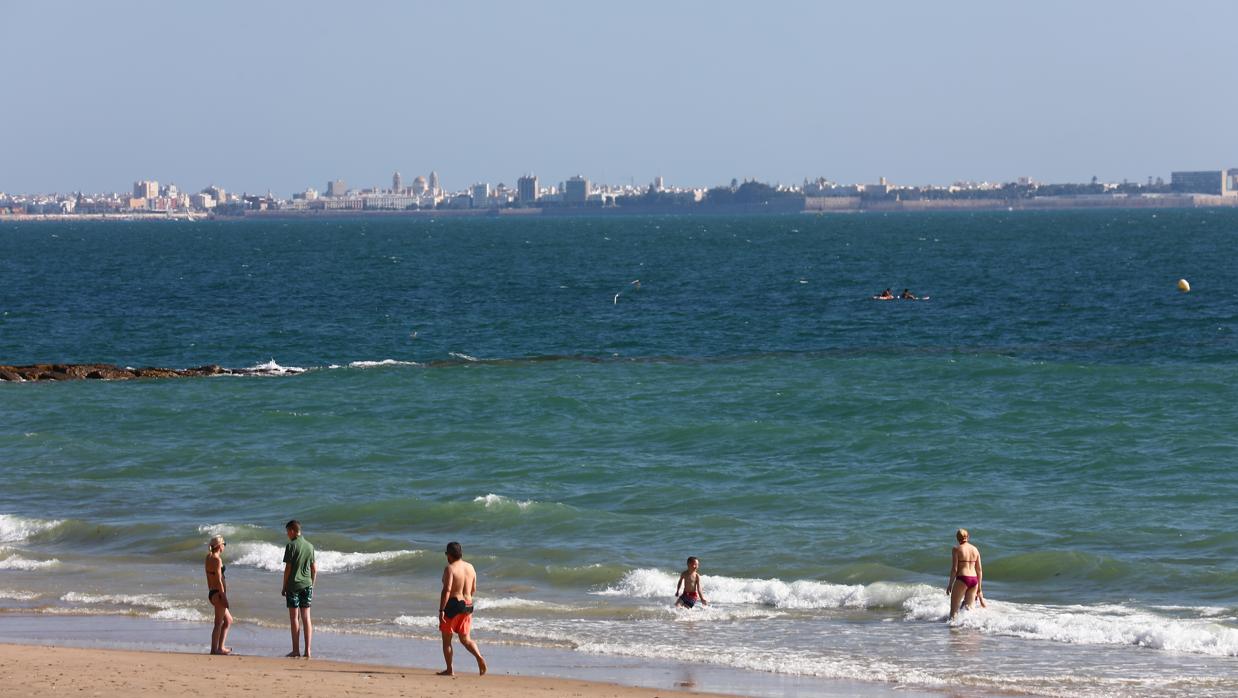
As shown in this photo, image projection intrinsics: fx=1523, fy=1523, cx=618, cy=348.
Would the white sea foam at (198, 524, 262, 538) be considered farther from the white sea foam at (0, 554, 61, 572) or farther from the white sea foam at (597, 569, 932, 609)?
the white sea foam at (597, 569, 932, 609)

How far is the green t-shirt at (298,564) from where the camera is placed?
16.3 m

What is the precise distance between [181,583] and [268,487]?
6936mm

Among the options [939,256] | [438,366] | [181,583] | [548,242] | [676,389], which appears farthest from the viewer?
[548,242]

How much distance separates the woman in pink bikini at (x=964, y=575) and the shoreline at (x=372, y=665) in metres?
3.24

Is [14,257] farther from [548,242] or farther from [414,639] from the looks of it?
[414,639]

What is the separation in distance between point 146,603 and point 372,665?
16.6 ft

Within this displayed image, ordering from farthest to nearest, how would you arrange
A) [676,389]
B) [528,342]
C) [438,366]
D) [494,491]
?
[528,342]
[438,366]
[676,389]
[494,491]

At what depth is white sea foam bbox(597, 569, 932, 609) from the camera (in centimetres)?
1980

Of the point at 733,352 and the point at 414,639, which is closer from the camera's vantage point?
the point at 414,639

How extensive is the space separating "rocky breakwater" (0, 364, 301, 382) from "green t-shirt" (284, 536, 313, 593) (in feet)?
92.8

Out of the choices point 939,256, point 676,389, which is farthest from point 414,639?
point 939,256

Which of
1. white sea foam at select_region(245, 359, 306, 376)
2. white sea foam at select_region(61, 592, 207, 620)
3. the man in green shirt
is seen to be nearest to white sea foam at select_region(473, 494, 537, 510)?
white sea foam at select_region(61, 592, 207, 620)

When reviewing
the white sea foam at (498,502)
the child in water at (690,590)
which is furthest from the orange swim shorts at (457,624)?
the white sea foam at (498,502)

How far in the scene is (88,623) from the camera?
60.5 feet
